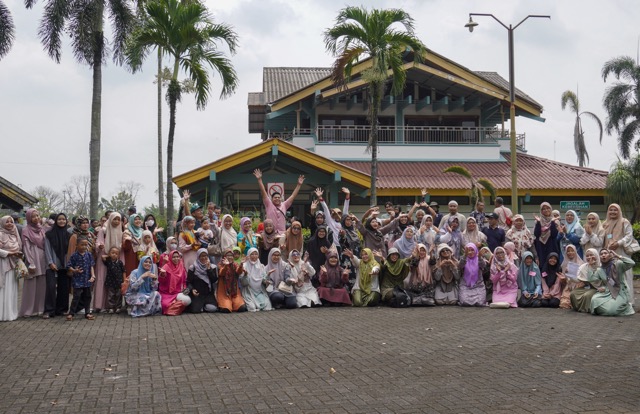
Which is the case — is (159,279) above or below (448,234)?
below

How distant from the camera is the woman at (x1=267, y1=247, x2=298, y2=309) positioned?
1222cm

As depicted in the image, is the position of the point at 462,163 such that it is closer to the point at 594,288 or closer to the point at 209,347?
the point at 594,288

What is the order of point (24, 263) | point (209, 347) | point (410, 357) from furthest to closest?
point (24, 263)
point (209, 347)
point (410, 357)

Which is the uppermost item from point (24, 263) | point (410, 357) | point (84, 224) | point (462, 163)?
point (462, 163)

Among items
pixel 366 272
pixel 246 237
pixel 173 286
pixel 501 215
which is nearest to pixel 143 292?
pixel 173 286

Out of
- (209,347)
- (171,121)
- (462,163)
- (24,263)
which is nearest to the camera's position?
(209,347)

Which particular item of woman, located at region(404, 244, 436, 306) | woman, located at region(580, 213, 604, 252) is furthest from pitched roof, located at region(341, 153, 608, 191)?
woman, located at region(580, 213, 604, 252)

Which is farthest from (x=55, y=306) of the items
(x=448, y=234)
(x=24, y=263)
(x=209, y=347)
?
(x=448, y=234)

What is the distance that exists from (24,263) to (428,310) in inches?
289

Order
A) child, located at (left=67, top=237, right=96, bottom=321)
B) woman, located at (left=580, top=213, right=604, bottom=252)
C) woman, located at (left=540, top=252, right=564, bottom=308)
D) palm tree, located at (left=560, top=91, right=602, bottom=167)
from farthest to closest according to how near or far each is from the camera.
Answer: palm tree, located at (left=560, top=91, right=602, bottom=167), woman, located at (left=540, top=252, right=564, bottom=308), woman, located at (left=580, top=213, right=604, bottom=252), child, located at (left=67, top=237, right=96, bottom=321)

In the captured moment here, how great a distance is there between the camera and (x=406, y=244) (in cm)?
1301

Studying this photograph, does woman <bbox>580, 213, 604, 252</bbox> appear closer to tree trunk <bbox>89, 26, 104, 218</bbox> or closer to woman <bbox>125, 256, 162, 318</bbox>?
woman <bbox>125, 256, 162, 318</bbox>

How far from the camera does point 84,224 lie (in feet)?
36.8

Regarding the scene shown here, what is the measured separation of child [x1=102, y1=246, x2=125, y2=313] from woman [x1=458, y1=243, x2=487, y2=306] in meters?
6.55
